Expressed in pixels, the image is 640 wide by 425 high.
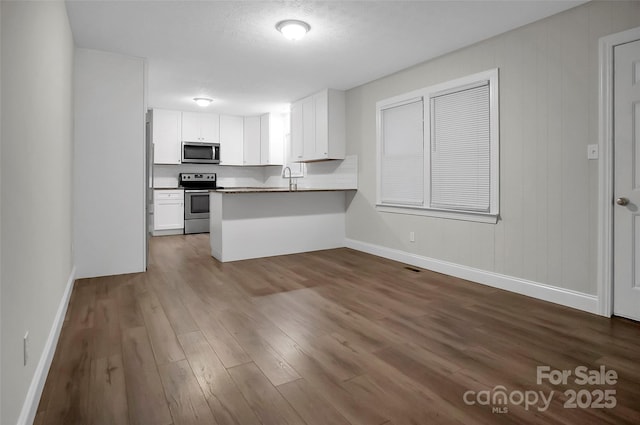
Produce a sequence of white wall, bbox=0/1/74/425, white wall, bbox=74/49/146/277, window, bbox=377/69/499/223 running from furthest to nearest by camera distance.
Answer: white wall, bbox=74/49/146/277
window, bbox=377/69/499/223
white wall, bbox=0/1/74/425

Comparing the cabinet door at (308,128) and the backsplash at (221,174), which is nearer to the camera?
the cabinet door at (308,128)

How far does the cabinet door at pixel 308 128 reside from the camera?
19.6 feet

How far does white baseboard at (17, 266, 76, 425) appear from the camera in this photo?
150 cm

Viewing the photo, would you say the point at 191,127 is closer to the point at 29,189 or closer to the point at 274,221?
the point at 274,221

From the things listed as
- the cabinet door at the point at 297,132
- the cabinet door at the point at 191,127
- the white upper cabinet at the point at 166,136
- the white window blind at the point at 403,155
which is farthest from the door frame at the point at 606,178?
the white upper cabinet at the point at 166,136

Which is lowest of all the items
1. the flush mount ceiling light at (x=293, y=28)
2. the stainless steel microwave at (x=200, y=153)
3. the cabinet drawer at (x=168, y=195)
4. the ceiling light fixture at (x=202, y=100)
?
the cabinet drawer at (x=168, y=195)

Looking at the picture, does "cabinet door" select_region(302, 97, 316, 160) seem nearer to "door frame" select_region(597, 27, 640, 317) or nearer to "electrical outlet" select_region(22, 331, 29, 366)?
"door frame" select_region(597, 27, 640, 317)

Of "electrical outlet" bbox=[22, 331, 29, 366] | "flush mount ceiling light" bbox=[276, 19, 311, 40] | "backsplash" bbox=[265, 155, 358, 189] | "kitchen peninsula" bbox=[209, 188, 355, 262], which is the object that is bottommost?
"electrical outlet" bbox=[22, 331, 29, 366]

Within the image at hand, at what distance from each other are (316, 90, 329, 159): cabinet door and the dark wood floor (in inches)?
104

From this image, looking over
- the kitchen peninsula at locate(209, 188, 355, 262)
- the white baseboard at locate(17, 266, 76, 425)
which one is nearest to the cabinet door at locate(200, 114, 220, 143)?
the kitchen peninsula at locate(209, 188, 355, 262)

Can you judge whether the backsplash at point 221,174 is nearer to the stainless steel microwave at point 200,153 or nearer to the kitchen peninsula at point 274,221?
the stainless steel microwave at point 200,153

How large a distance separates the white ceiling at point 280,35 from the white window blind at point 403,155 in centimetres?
57

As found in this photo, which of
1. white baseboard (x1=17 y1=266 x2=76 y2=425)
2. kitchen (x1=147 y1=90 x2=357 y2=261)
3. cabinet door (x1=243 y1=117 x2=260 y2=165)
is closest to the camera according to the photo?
white baseboard (x1=17 y1=266 x2=76 y2=425)

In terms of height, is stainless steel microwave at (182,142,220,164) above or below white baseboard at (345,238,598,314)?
above
